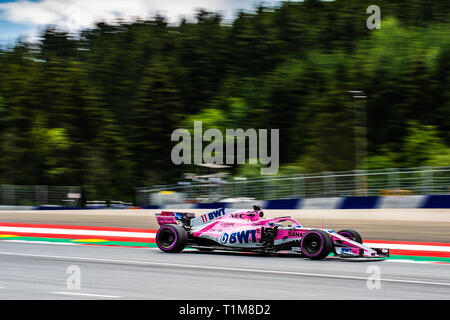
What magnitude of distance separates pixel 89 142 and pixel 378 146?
27390 mm

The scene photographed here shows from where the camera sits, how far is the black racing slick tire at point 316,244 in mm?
11219

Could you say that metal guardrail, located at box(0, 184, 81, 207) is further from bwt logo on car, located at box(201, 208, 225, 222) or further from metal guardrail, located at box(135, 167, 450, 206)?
bwt logo on car, located at box(201, 208, 225, 222)

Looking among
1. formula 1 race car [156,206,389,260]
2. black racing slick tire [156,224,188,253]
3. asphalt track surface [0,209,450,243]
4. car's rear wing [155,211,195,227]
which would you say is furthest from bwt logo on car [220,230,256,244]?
asphalt track surface [0,209,450,243]

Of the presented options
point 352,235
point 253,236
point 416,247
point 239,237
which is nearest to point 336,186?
point 416,247

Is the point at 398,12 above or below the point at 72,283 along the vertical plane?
above

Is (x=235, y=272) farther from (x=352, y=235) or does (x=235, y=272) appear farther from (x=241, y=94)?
(x=241, y=94)

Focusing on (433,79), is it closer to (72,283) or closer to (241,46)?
(241,46)

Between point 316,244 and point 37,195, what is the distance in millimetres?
25100

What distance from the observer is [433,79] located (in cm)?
5494

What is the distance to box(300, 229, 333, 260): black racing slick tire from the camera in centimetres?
1122

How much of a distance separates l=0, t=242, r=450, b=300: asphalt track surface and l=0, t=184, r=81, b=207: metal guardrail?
1854 centimetres

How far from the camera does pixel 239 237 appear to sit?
1248 centimetres

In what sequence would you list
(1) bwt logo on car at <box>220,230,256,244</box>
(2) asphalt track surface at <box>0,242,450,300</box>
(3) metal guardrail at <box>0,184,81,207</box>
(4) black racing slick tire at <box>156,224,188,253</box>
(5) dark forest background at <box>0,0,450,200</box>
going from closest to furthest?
(2) asphalt track surface at <box>0,242,450,300</box>, (1) bwt logo on car at <box>220,230,256,244</box>, (4) black racing slick tire at <box>156,224,188,253</box>, (3) metal guardrail at <box>0,184,81,207</box>, (5) dark forest background at <box>0,0,450,200</box>

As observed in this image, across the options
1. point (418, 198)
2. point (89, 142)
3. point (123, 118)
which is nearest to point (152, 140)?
point (89, 142)
